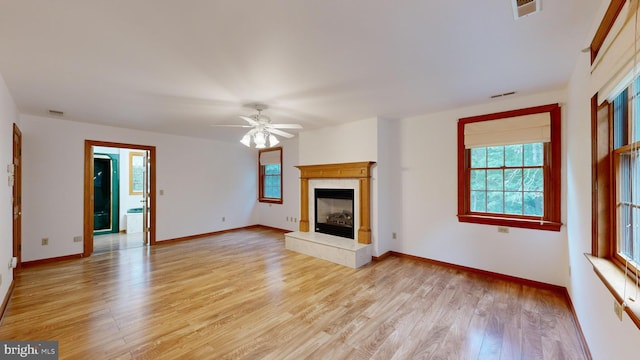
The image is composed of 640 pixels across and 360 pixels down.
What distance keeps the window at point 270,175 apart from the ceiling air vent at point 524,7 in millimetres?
5505

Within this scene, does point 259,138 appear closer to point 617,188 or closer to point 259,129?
point 259,129

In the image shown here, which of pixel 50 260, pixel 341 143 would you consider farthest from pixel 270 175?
pixel 50 260

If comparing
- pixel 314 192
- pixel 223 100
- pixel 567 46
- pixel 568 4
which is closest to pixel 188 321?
pixel 223 100

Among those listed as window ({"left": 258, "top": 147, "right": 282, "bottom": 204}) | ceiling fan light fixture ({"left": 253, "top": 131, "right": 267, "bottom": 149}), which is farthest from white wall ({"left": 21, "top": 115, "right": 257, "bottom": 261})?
ceiling fan light fixture ({"left": 253, "top": 131, "right": 267, "bottom": 149})

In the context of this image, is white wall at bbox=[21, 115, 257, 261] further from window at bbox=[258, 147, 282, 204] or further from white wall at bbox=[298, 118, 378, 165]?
white wall at bbox=[298, 118, 378, 165]

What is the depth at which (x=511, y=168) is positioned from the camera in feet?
11.2

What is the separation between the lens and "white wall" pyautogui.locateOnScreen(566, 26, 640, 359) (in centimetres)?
145

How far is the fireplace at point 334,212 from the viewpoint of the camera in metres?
4.68

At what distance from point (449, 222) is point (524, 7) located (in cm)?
293

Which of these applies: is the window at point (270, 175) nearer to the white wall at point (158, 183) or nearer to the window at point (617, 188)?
the white wall at point (158, 183)

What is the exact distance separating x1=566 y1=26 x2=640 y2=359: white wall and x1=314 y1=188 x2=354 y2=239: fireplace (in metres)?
2.84

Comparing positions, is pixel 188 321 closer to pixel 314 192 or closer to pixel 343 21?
pixel 343 21

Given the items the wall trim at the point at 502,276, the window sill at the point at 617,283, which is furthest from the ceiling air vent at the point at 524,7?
the wall trim at the point at 502,276

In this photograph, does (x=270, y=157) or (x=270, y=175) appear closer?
(x=270, y=157)
